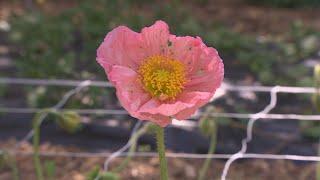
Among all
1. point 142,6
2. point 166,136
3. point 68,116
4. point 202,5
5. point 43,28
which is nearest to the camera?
point 68,116

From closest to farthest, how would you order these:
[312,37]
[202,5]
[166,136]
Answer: [166,136] < [312,37] < [202,5]

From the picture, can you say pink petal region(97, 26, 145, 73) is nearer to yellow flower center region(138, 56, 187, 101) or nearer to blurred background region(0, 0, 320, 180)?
yellow flower center region(138, 56, 187, 101)

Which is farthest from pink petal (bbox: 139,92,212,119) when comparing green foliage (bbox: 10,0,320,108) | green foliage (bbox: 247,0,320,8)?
green foliage (bbox: 247,0,320,8)

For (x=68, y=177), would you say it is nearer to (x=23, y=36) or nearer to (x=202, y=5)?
(x=23, y=36)

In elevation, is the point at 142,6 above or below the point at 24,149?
above

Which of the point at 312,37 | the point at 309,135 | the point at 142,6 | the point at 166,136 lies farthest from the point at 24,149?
the point at 142,6

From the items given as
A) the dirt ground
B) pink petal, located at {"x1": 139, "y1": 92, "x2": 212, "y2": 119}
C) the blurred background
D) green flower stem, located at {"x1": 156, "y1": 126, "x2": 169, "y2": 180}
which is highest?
pink petal, located at {"x1": 139, "y1": 92, "x2": 212, "y2": 119}

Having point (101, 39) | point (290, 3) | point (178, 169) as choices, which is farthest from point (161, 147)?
point (290, 3)
